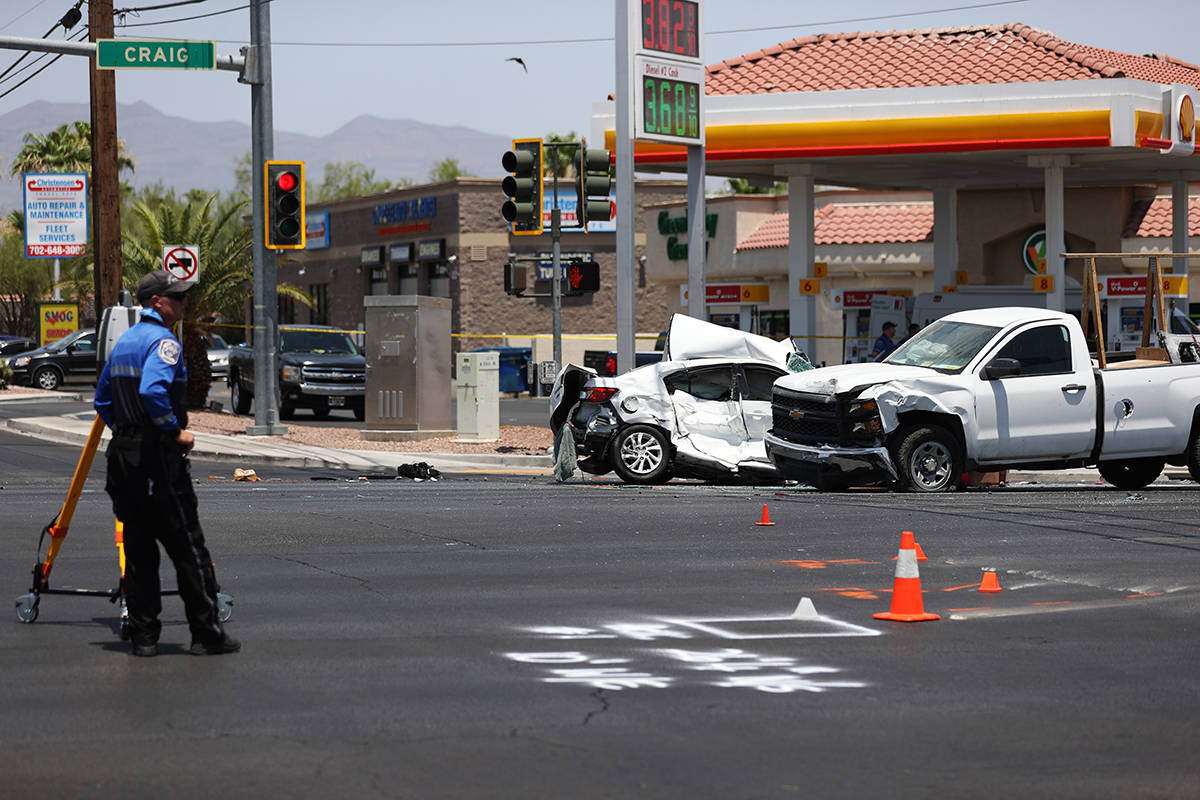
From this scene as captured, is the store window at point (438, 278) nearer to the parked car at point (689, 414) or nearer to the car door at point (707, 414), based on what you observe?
the parked car at point (689, 414)

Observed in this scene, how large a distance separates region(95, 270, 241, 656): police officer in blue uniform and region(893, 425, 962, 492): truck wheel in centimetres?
1025

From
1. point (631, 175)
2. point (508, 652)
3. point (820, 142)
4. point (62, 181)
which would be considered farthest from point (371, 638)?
point (62, 181)

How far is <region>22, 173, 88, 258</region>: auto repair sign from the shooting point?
48.8m

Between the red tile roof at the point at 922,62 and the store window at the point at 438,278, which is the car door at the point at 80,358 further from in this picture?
the red tile roof at the point at 922,62

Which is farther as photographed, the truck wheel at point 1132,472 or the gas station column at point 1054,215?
the gas station column at point 1054,215

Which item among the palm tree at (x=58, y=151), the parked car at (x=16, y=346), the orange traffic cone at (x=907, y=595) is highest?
the palm tree at (x=58, y=151)

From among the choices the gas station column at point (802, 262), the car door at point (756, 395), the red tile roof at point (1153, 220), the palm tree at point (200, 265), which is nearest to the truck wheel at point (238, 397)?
the palm tree at point (200, 265)

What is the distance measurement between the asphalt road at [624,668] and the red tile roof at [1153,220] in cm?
2659

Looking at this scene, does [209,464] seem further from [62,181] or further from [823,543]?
[62,181]

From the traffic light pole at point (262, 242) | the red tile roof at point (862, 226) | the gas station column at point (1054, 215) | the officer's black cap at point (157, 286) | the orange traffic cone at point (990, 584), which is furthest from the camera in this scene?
the red tile roof at point (862, 226)

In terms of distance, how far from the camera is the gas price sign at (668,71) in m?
23.6

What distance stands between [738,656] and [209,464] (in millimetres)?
16565

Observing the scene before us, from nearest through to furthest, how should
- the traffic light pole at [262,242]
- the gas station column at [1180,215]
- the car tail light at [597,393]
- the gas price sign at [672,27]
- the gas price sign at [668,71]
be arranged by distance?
the car tail light at [597,393], the gas price sign at [668,71], the gas price sign at [672,27], the traffic light pole at [262,242], the gas station column at [1180,215]

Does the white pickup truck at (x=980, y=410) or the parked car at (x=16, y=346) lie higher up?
the parked car at (x=16, y=346)
